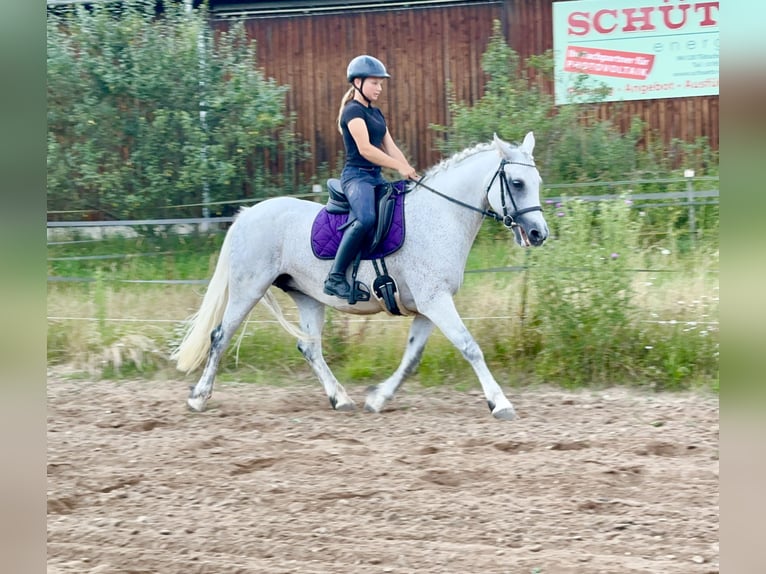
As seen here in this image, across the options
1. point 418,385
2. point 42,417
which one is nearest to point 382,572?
point 42,417

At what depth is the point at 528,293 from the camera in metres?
7.91

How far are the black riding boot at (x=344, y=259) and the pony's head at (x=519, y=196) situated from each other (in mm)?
970

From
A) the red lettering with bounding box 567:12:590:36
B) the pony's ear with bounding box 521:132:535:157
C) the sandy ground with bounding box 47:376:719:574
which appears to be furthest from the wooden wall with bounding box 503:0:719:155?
the sandy ground with bounding box 47:376:719:574

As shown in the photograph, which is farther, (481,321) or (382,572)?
(481,321)

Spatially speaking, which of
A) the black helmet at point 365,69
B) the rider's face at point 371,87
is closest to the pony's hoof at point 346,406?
the rider's face at point 371,87

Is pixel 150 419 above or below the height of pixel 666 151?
below

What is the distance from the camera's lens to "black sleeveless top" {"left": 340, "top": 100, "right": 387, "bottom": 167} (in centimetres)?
631

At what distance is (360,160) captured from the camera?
6375mm

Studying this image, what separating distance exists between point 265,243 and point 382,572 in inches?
144

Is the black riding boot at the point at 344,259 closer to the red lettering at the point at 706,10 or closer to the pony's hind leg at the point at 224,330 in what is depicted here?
the pony's hind leg at the point at 224,330

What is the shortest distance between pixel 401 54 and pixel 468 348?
7.80 metres

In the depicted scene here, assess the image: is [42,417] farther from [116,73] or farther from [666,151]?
[666,151]
